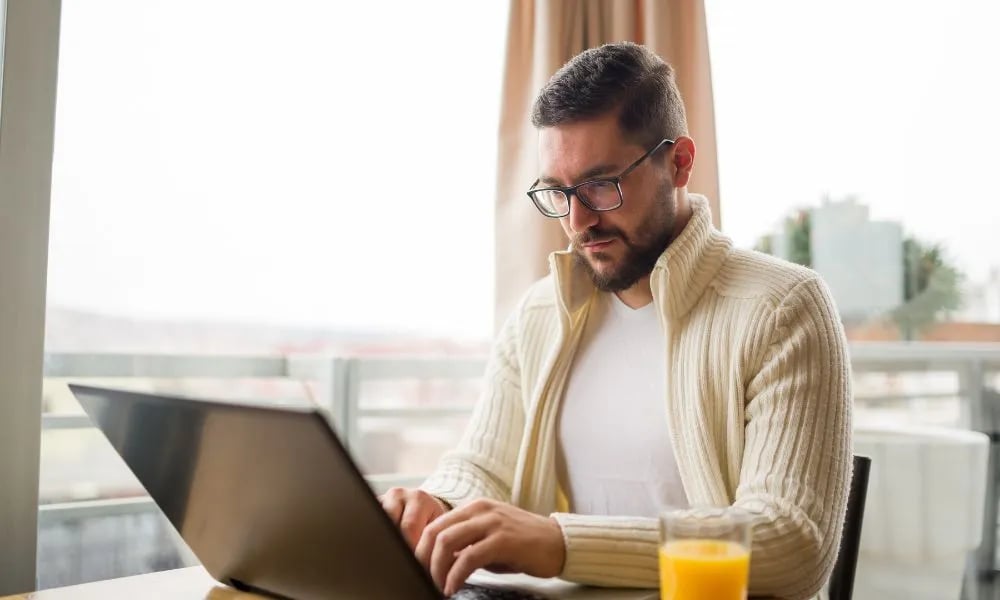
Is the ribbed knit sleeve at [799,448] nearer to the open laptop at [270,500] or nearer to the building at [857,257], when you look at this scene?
the open laptop at [270,500]

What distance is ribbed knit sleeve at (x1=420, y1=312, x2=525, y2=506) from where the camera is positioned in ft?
4.56

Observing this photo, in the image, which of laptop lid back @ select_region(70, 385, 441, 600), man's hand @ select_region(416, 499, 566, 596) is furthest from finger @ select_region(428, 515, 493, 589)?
laptop lid back @ select_region(70, 385, 441, 600)

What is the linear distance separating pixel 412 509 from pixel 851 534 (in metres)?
0.63

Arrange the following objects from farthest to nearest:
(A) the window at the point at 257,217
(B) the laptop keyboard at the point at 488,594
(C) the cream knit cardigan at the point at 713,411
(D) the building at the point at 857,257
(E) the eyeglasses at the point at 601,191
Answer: (D) the building at the point at 857,257 → (A) the window at the point at 257,217 → (E) the eyeglasses at the point at 601,191 → (C) the cream knit cardigan at the point at 713,411 → (B) the laptop keyboard at the point at 488,594

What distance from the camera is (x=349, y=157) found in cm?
212

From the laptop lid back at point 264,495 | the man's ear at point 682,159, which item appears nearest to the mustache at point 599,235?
the man's ear at point 682,159

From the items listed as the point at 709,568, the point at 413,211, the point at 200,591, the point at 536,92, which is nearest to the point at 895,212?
the point at 536,92

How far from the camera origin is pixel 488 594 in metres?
0.93

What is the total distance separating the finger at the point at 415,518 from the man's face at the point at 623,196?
0.48 m

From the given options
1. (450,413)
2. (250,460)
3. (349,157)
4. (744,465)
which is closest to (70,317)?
(349,157)

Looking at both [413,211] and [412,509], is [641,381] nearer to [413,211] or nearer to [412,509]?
[412,509]

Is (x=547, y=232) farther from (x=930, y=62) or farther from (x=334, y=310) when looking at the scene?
(x=930, y=62)

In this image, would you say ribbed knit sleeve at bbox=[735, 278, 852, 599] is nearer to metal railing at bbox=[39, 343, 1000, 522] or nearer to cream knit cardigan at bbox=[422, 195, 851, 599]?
cream knit cardigan at bbox=[422, 195, 851, 599]

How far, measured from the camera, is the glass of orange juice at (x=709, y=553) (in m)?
0.78
